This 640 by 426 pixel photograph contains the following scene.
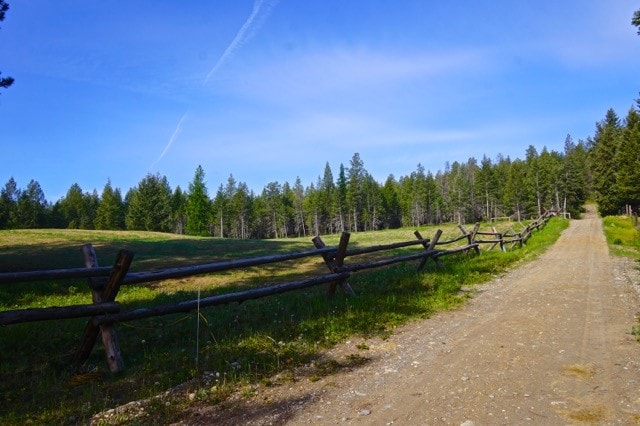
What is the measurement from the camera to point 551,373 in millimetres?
4969

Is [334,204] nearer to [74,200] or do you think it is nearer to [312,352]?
[74,200]

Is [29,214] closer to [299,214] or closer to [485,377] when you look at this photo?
[299,214]

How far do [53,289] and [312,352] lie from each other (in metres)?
12.7

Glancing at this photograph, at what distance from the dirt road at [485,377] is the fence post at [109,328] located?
2.23 meters

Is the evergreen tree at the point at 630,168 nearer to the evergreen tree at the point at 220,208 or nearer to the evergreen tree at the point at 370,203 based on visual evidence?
the evergreen tree at the point at 370,203

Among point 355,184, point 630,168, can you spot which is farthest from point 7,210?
point 630,168

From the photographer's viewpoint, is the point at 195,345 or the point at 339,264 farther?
the point at 339,264

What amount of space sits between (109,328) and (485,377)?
5.39 m

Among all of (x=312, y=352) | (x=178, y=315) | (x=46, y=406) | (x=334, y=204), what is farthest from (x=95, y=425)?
(x=334, y=204)

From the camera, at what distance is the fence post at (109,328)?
5787 millimetres

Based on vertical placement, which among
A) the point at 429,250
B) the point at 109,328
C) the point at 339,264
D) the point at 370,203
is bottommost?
the point at 109,328

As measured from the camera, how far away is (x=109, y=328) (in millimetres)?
5906

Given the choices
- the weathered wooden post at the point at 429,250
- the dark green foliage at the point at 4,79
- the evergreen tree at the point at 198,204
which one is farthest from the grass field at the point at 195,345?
the evergreen tree at the point at 198,204

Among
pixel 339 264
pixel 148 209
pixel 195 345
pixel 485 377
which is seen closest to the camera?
pixel 485 377
